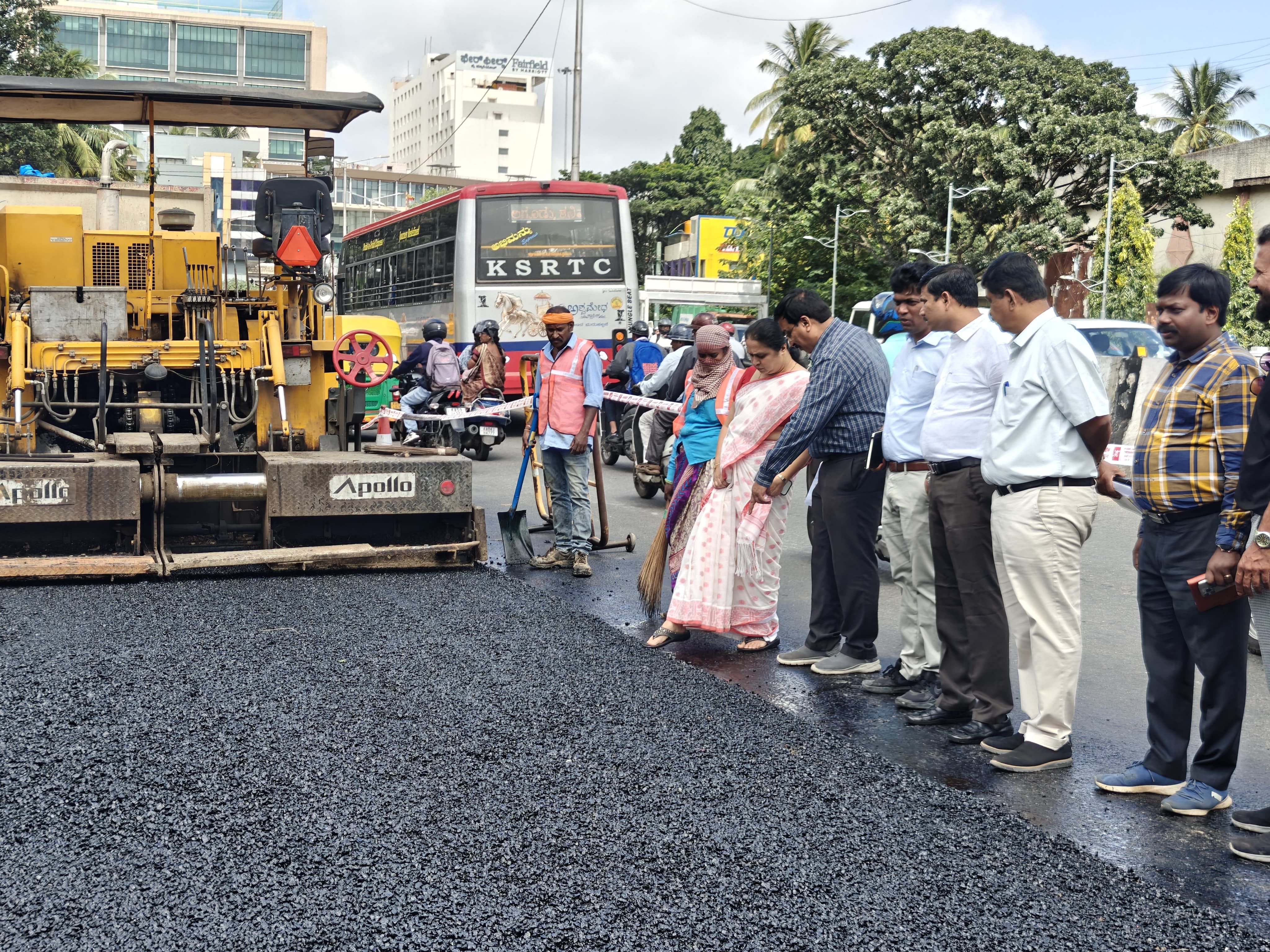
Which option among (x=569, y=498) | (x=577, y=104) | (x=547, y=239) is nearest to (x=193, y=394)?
(x=569, y=498)

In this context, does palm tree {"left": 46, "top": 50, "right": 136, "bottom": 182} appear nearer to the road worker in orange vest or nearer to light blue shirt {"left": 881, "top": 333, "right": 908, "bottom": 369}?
the road worker in orange vest

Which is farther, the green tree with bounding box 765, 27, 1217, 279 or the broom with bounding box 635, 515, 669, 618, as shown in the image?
the green tree with bounding box 765, 27, 1217, 279

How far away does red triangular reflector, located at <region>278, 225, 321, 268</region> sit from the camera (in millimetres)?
8992

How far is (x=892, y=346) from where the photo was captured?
681 centimetres

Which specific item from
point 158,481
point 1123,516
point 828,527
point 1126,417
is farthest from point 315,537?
point 1126,417

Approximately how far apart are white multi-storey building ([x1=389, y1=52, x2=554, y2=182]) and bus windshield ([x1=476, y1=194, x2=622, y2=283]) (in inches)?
4858

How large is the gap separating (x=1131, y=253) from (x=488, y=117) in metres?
120

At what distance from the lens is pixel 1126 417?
587 inches

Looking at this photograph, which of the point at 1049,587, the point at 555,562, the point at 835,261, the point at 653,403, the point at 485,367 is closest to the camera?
the point at 1049,587

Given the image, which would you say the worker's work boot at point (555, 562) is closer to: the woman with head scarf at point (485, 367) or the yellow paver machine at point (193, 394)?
the yellow paver machine at point (193, 394)

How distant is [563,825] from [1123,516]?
981 centimetres

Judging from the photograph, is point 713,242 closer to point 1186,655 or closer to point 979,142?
point 979,142

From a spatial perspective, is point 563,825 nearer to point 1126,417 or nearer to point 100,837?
point 100,837

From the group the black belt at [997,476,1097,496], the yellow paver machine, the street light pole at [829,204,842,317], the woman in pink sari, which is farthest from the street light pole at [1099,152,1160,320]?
the black belt at [997,476,1097,496]
